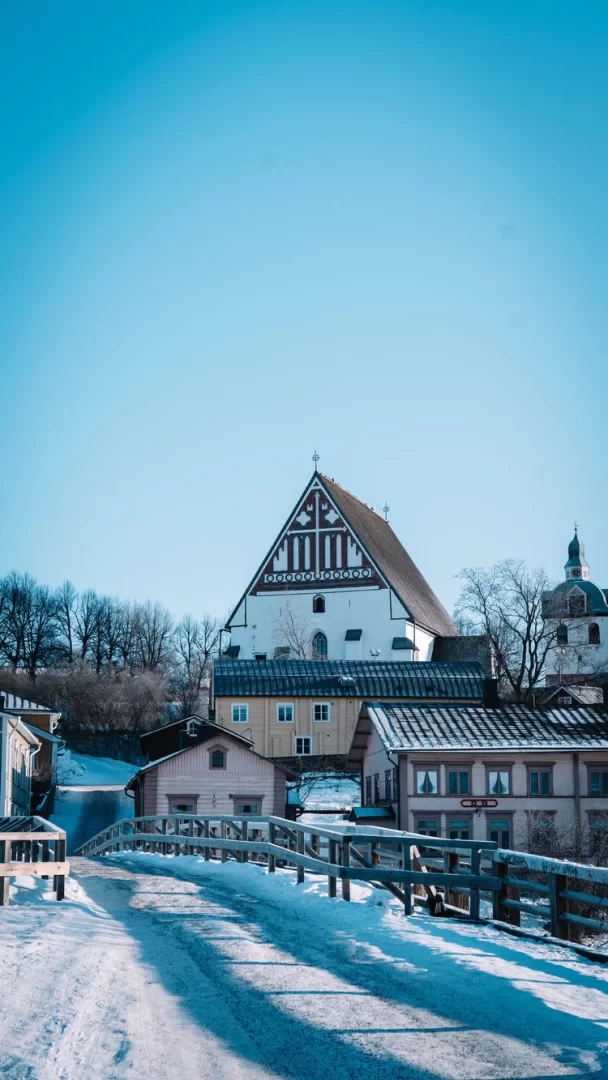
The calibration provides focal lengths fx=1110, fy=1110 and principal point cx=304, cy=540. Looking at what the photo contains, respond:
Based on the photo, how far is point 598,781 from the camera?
38.8m

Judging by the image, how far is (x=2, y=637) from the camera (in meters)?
100

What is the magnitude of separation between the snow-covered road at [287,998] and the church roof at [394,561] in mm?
61840

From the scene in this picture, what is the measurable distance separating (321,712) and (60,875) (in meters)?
43.9

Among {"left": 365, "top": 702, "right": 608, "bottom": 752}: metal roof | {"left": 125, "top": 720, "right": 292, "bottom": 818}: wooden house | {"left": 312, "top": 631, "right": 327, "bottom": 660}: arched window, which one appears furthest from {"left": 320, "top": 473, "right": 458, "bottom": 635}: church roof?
{"left": 365, "top": 702, "right": 608, "bottom": 752}: metal roof

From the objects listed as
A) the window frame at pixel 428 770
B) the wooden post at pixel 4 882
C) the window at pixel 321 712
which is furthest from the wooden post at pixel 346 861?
the window at pixel 321 712

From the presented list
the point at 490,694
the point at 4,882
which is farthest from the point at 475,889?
the point at 490,694

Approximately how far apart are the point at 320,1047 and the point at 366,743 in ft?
123

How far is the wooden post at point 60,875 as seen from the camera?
1452 centimetres

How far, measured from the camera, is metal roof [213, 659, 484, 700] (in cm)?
5788

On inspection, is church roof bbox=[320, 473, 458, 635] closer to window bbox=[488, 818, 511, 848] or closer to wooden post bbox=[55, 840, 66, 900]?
window bbox=[488, 818, 511, 848]

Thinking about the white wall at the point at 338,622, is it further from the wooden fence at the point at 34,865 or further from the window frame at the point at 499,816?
the wooden fence at the point at 34,865

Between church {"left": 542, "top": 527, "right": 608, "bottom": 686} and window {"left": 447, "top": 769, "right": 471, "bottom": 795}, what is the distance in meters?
31.8

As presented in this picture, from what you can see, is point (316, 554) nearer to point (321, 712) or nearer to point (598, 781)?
point (321, 712)

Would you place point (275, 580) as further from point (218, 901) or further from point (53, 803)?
point (218, 901)
